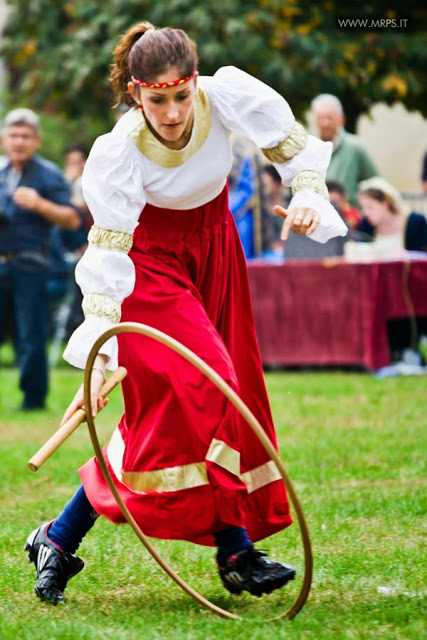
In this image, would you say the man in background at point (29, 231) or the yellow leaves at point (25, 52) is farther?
the yellow leaves at point (25, 52)

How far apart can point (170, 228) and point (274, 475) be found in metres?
0.89

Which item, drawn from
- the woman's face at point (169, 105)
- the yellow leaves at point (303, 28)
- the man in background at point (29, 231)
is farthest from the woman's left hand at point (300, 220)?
the yellow leaves at point (303, 28)

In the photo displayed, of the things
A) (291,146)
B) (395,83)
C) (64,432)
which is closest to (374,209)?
(395,83)

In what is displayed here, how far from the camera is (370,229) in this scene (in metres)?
10.5

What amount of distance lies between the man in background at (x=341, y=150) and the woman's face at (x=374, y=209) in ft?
1.47

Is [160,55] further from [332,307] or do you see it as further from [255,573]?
[332,307]

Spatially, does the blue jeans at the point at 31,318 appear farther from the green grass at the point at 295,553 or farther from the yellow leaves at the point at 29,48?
the yellow leaves at the point at 29,48

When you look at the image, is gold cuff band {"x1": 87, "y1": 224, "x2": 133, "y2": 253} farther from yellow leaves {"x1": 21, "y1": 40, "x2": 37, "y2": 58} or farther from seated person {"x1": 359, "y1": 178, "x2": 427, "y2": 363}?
yellow leaves {"x1": 21, "y1": 40, "x2": 37, "y2": 58}

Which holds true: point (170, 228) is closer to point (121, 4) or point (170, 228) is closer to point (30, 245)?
point (30, 245)

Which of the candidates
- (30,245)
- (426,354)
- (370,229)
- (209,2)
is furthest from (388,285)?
(209,2)

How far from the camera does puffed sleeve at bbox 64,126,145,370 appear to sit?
3.66 meters

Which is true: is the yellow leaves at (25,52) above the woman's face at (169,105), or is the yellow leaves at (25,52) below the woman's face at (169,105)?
below

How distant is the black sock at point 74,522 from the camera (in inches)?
161

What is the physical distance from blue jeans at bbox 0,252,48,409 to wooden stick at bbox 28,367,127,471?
5.17 m
